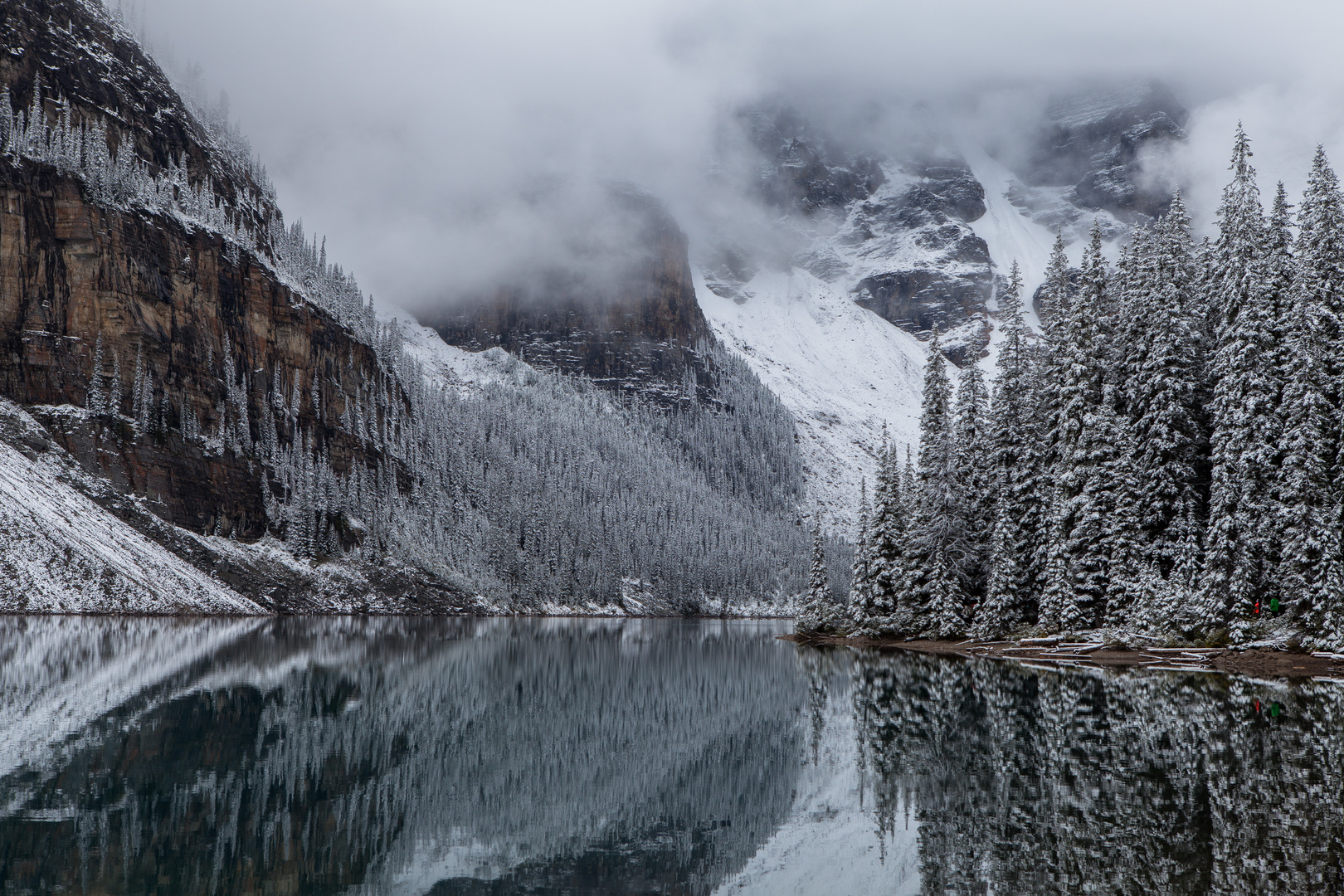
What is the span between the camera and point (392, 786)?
51.3 feet

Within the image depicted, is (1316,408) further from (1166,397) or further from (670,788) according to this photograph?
(670,788)

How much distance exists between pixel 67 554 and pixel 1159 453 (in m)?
82.1

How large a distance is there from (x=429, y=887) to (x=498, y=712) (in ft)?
48.6

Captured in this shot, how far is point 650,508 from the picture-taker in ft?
623

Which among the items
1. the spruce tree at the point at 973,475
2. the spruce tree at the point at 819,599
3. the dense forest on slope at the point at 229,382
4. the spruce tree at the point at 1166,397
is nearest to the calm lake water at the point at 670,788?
the spruce tree at the point at 1166,397

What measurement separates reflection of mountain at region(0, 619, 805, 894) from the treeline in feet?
57.7

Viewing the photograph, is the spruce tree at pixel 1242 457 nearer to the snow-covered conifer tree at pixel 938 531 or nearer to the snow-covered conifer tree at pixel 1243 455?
the snow-covered conifer tree at pixel 1243 455

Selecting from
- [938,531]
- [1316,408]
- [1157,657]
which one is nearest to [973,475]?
[938,531]

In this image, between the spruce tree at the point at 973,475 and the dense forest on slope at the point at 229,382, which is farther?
the dense forest on slope at the point at 229,382

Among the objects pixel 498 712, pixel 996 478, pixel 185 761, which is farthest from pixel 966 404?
pixel 185 761

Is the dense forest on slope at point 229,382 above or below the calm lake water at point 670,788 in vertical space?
above

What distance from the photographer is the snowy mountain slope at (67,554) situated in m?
74.1

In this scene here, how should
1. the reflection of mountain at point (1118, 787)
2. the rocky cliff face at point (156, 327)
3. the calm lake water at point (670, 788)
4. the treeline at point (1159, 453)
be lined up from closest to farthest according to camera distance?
1. the reflection of mountain at point (1118, 787)
2. the calm lake water at point (670, 788)
3. the treeline at point (1159, 453)
4. the rocky cliff face at point (156, 327)

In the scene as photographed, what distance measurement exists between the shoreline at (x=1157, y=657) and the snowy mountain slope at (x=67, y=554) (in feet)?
221
